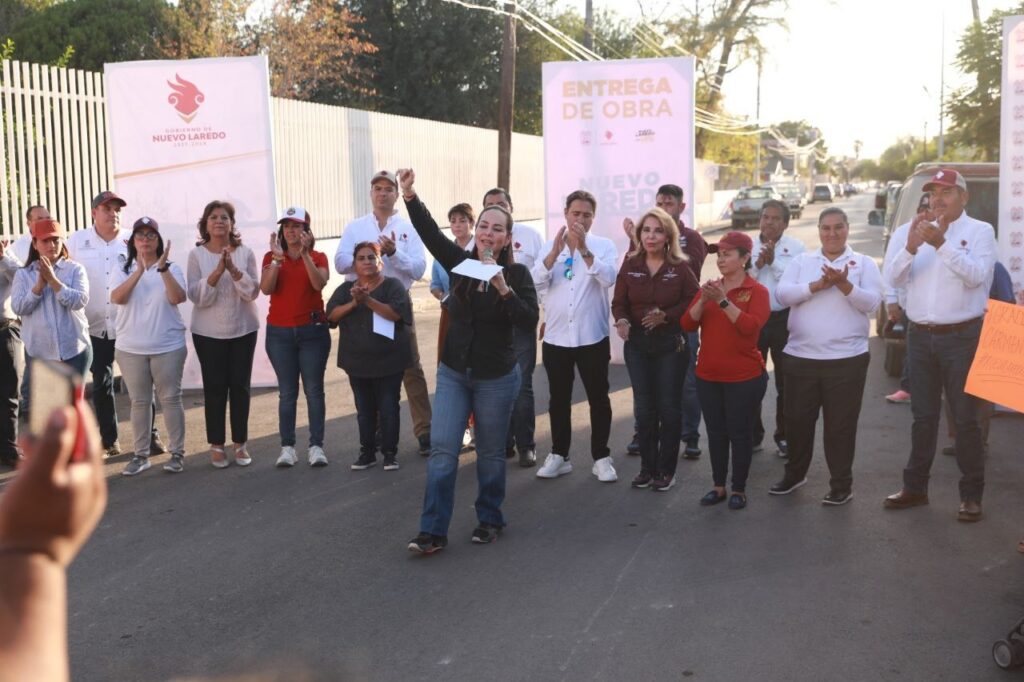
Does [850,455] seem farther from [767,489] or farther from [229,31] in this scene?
[229,31]

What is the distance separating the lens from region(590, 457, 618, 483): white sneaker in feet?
24.8

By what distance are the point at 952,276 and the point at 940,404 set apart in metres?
0.76

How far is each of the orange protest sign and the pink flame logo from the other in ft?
23.2

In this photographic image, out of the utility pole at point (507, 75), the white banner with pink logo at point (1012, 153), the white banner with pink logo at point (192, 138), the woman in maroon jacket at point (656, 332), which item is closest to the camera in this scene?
the woman in maroon jacket at point (656, 332)

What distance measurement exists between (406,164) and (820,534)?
17610mm

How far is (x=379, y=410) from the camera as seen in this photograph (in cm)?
812

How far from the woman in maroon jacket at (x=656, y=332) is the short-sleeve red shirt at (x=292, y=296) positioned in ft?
7.41

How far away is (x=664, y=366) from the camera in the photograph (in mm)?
7336

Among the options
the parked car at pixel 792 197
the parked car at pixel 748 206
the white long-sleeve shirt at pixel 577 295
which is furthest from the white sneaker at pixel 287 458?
the parked car at pixel 792 197

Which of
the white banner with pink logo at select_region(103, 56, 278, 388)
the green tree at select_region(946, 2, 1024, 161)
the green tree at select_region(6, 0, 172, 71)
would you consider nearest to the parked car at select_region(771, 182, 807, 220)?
the green tree at select_region(946, 2, 1024, 161)

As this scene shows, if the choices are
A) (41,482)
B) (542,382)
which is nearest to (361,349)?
A: (542,382)

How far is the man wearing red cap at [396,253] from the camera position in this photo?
828cm

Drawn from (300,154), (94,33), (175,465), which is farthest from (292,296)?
(94,33)

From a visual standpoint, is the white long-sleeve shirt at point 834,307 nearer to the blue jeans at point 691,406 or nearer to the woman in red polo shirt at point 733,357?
the woman in red polo shirt at point 733,357
